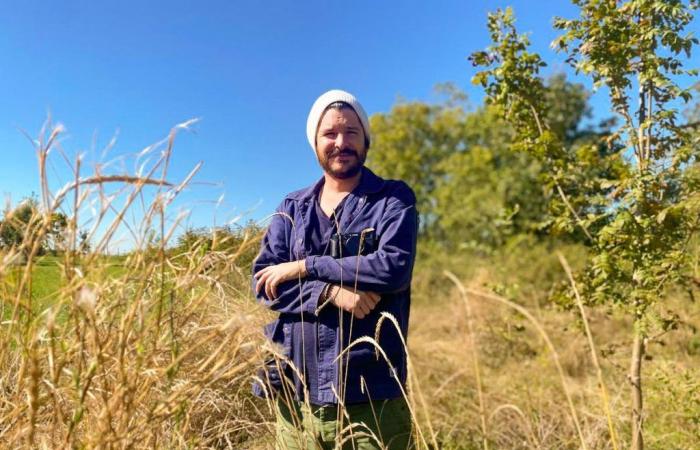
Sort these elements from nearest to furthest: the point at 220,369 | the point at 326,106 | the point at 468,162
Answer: the point at 220,369, the point at 326,106, the point at 468,162

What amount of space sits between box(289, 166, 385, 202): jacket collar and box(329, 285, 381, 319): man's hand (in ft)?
1.30

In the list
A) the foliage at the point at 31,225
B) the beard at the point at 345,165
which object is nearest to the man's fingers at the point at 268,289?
the beard at the point at 345,165

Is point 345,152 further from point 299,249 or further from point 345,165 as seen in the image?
point 299,249

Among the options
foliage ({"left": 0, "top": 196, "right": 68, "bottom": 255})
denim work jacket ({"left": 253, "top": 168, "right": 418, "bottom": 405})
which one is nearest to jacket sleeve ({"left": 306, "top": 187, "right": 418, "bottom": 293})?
denim work jacket ({"left": 253, "top": 168, "right": 418, "bottom": 405})

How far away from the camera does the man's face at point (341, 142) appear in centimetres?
199

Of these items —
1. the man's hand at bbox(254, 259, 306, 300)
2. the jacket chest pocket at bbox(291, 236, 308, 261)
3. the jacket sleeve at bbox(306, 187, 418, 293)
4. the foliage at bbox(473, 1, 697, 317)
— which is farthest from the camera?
the foliage at bbox(473, 1, 697, 317)

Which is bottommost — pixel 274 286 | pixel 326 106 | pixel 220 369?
pixel 220 369

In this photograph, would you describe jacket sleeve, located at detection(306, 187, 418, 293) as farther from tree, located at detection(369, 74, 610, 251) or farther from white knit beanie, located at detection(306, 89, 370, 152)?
tree, located at detection(369, 74, 610, 251)

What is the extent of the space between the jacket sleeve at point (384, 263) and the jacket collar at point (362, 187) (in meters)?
0.13

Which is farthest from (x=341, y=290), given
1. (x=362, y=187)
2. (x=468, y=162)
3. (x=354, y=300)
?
(x=468, y=162)

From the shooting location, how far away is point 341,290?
180 centimetres

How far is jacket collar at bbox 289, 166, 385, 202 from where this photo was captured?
200 centimetres

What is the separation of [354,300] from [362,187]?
461 mm

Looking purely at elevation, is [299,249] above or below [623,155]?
below
